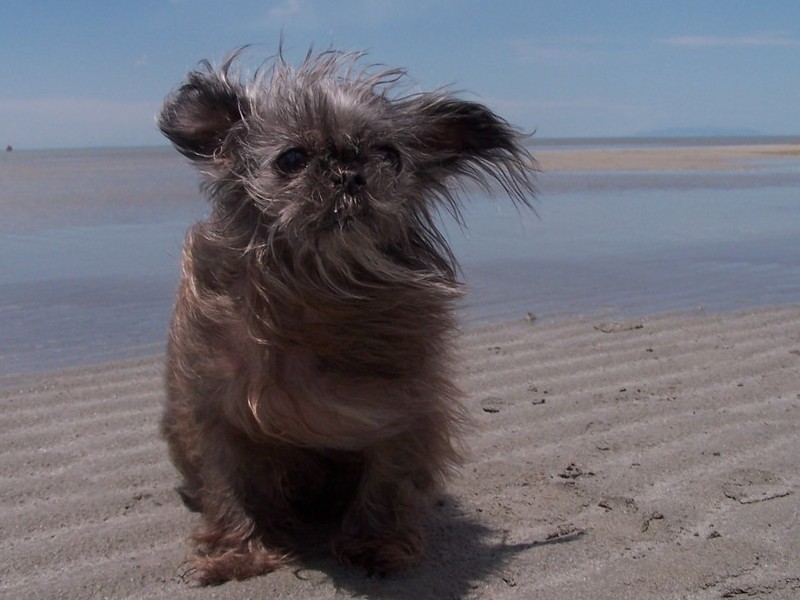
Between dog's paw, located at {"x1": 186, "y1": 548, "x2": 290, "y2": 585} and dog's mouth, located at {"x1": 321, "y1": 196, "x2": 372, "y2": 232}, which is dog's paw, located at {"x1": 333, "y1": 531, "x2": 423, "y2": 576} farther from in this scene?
dog's mouth, located at {"x1": 321, "y1": 196, "x2": 372, "y2": 232}

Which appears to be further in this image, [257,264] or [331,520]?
[331,520]

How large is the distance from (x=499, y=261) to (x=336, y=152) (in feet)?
23.7

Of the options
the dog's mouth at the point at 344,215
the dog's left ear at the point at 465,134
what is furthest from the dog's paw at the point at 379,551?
the dog's left ear at the point at 465,134

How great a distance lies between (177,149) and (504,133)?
1.03 m

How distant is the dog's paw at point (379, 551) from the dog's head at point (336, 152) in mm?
889

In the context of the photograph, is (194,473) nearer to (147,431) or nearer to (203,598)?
(203,598)

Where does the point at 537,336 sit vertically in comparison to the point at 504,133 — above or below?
below

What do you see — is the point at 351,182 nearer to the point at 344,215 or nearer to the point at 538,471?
the point at 344,215

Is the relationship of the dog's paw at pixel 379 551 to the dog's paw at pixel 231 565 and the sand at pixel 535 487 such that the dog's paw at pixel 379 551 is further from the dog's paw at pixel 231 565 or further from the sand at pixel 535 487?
the dog's paw at pixel 231 565

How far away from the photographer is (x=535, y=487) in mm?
3781

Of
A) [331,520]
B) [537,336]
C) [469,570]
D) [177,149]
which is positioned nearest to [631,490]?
[469,570]

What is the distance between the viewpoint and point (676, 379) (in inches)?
206

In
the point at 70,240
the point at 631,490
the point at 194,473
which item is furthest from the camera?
the point at 70,240

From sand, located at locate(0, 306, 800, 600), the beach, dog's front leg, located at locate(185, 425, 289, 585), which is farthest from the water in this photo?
dog's front leg, located at locate(185, 425, 289, 585)
